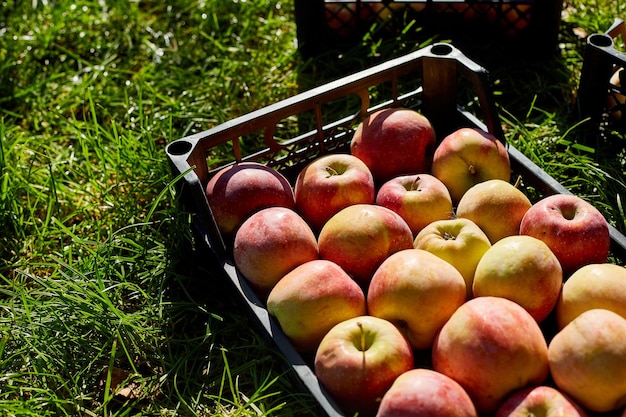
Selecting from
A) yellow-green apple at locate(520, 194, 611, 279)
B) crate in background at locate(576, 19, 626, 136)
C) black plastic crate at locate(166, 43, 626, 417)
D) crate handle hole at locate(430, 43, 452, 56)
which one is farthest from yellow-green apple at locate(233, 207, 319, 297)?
crate in background at locate(576, 19, 626, 136)

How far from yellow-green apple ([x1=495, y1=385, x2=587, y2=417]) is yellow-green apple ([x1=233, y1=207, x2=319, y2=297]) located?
71 centimetres

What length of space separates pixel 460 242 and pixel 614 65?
1326mm

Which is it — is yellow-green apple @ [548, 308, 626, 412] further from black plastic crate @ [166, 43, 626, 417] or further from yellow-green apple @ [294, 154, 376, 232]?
yellow-green apple @ [294, 154, 376, 232]

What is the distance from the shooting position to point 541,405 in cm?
164

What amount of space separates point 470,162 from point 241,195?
0.74 m

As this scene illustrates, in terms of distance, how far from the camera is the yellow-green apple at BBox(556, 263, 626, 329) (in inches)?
71.4

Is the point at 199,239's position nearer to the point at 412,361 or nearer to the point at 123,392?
the point at 123,392

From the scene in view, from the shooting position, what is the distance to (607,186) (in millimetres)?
2680

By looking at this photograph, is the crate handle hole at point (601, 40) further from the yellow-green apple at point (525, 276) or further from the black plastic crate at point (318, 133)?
the yellow-green apple at point (525, 276)

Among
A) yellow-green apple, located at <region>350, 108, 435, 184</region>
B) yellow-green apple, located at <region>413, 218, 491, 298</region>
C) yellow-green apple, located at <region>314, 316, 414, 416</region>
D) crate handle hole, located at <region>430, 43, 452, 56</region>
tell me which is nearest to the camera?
yellow-green apple, located at <region>314, 316, 414, 416</region>

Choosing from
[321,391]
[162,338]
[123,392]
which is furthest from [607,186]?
[123,392]

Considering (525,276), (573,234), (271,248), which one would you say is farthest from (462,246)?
(271,248)

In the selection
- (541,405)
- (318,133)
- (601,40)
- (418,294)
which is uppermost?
(601,40)

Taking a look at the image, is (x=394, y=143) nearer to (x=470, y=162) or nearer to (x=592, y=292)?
(x=470, y=162)
